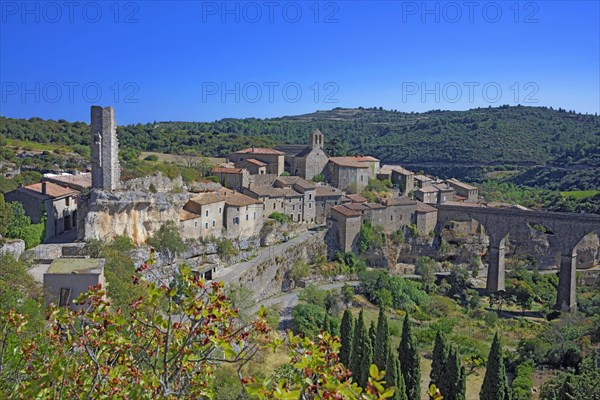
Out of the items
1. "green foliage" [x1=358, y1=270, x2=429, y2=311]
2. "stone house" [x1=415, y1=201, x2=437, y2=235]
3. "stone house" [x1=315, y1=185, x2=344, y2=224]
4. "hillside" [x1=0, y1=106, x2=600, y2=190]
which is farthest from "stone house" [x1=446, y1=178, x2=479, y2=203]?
"green foliage" [x1=358, y1=270, x2=429, y2=311]

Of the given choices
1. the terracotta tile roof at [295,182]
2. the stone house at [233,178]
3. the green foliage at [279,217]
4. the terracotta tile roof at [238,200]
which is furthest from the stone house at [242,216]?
the terracotta tile roof at [295,182]

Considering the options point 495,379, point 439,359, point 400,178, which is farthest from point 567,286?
point 495,379

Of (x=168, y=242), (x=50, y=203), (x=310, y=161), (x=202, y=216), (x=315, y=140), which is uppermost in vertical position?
(x=315, y=140)

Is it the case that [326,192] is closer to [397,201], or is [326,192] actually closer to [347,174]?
[347,174]

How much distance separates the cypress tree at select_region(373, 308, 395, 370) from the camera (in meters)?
23.9

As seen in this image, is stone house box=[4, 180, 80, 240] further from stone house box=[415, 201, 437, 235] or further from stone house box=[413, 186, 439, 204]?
stone house box=[413, 186, 439, 204]

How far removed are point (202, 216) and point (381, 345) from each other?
16.6 metres

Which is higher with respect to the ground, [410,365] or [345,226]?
[345,226]

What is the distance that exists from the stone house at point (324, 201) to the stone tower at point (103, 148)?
20838mm

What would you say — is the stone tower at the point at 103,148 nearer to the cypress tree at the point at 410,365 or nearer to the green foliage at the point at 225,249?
the green foliage at the point at 225,249

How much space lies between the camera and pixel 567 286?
45.6 m

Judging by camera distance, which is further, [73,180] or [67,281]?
[73,180]

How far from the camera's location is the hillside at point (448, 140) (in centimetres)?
7031

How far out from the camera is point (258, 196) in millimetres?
43594
